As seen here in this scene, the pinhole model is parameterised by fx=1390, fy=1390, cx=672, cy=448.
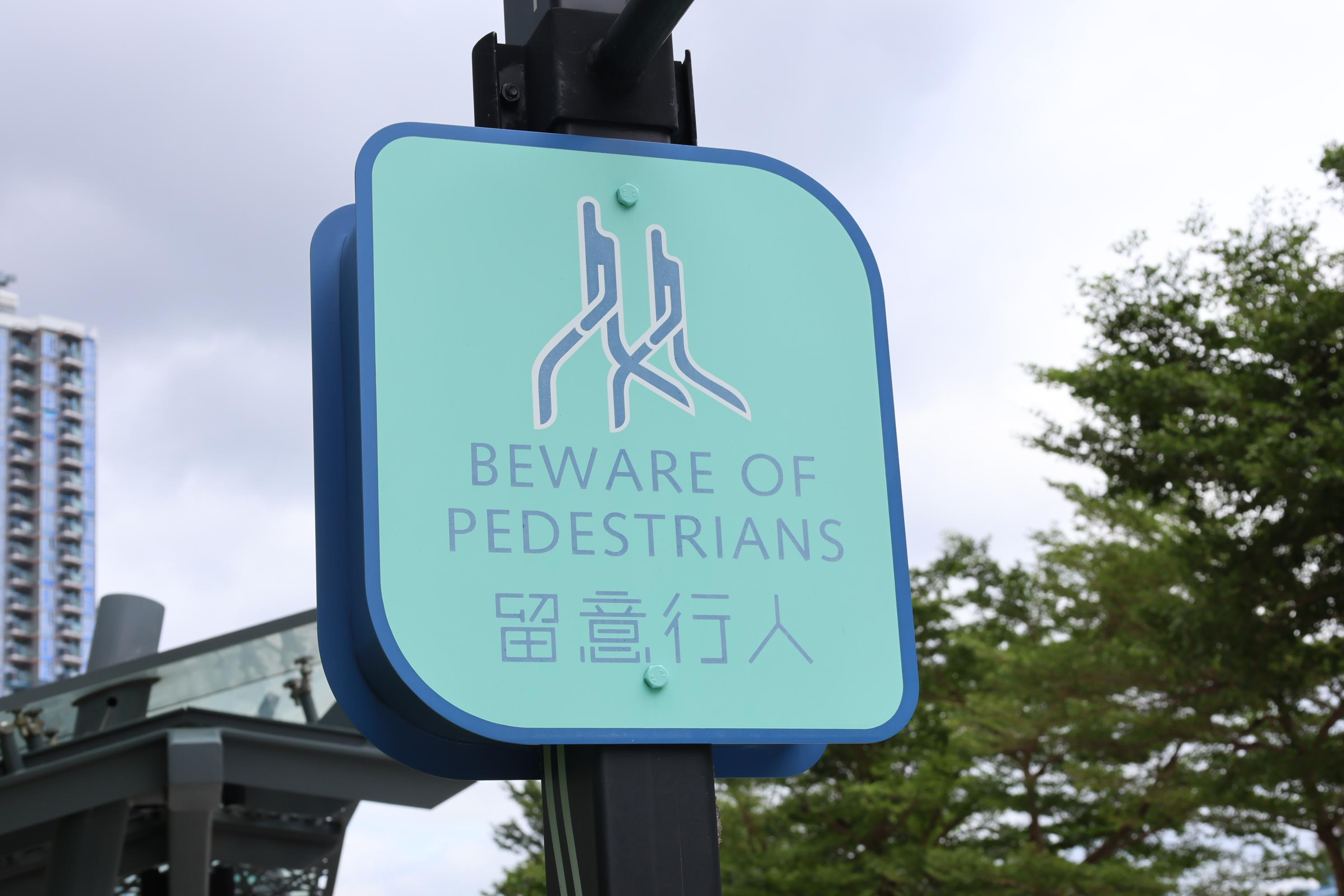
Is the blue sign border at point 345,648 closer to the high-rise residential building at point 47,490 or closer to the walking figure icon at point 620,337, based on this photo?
the walking figure icon at point 620,337

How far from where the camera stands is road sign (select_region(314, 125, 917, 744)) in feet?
6.87

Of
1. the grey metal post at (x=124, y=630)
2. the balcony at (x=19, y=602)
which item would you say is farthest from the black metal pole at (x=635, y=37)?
the balcony at (x=19, y=602)

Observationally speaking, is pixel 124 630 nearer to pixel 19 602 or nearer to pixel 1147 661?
pixel 1147 661

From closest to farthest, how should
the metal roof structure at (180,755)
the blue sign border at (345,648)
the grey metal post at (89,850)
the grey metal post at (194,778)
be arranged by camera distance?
the blue sign border at (345,648), the grey metal post at (194,778), the metal roof structure at (180,755), the grey metal post at (89,850)

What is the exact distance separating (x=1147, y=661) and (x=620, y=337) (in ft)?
59.0

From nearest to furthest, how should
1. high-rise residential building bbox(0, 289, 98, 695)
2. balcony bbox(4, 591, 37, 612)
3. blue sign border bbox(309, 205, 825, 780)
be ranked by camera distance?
blue sign border bbox(309, 205, 825, 780) < balcony bbox(4, 591, 37, 612) < high-rise residential building bbox(0, 289, 98, 695)

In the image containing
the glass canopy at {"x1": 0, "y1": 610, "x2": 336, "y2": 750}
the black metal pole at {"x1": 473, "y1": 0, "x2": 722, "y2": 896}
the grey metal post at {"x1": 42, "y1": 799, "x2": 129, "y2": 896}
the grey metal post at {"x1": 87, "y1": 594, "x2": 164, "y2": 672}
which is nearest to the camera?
the black metal pole at {"x1": 473, "y1": 0, "x2": 722, "y2": 896}

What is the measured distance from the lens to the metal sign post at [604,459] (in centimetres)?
208

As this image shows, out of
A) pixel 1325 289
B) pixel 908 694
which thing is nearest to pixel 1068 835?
pixel 1325 289

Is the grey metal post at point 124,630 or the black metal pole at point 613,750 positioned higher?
the grey metal post at point 124,630

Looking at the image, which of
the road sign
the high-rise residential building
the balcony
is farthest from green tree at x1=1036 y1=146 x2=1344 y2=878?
the balcony

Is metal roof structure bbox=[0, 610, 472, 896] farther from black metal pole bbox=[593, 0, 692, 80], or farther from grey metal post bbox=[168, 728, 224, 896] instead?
black metal pole bbox=[593, 0, 692, 80]

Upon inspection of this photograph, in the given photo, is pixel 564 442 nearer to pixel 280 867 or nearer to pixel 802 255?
pixel 802 255

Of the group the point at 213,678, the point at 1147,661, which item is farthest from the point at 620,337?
the point at 1147,661
